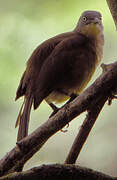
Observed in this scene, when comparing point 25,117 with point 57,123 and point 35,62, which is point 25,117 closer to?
point 35,62

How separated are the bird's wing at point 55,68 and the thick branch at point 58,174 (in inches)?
49.7

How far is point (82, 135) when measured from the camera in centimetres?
131

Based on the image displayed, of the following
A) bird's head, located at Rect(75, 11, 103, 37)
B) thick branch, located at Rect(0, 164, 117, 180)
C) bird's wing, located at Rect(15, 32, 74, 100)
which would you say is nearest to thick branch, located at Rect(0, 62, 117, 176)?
thick branch, located at Rect(0, 164, 117, 180)

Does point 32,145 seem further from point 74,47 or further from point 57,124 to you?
point 74,47

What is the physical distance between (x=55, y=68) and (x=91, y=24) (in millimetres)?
769

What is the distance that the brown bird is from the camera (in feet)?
7.42

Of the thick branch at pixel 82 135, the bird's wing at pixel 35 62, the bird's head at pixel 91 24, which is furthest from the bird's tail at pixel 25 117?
the bird's head at pixel 91 24

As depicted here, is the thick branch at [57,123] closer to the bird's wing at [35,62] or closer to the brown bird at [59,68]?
the brown bird at [59,68]

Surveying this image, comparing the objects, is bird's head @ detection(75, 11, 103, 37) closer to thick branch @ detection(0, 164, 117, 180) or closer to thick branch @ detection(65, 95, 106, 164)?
thick branch @ detection(65, 95, 106, 164)

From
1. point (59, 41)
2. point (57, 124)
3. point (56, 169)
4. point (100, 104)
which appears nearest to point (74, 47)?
point (59, 41)

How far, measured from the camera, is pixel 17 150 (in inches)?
45.9

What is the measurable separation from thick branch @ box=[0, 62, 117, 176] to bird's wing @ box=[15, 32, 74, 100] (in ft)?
3.59

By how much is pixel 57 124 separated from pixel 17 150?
18cm

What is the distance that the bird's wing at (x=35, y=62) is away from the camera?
2.35 metres
